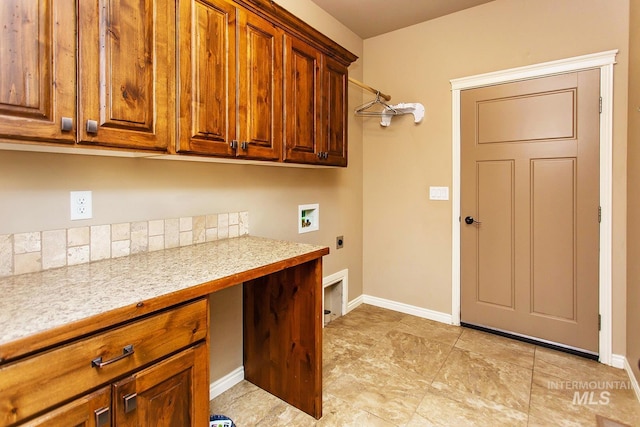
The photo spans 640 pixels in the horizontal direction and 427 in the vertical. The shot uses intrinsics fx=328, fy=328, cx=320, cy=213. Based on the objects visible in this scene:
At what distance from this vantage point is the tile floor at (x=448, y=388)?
1750mm

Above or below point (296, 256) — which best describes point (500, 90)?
above

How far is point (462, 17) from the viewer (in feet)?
9.07

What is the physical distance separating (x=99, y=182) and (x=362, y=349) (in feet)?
6.66

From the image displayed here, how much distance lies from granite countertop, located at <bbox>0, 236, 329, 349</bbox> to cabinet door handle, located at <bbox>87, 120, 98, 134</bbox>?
1.73 ft

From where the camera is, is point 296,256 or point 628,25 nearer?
point 296,256

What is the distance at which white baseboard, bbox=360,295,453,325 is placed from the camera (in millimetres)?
2968

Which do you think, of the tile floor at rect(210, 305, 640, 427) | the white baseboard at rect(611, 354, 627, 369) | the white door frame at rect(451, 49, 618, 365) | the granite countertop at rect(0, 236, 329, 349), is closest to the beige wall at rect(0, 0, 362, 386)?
the granite countertop at rect(0, 236, 329, 349)

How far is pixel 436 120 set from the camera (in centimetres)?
291

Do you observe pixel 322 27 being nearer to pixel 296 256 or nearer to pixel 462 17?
pixel 462 17

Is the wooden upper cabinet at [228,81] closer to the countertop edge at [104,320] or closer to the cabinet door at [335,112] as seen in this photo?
the cabinet door at [335,112]

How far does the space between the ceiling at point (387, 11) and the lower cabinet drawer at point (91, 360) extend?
2.61 meters

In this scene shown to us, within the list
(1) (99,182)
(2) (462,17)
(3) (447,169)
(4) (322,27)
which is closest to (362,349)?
(3) (447,169)

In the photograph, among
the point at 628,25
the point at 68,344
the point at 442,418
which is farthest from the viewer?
the point at 628,25

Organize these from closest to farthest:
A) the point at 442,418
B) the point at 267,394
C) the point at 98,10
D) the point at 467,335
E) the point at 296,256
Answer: the point at 98,10 < the point at 296,256 < the point at 442,418 < the point at 267,394 < the point at 467,335
